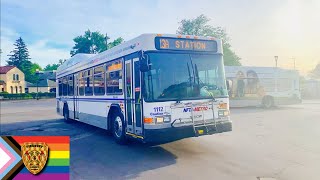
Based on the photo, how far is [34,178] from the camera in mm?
4305

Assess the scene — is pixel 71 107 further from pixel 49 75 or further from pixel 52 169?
pixel 49 75

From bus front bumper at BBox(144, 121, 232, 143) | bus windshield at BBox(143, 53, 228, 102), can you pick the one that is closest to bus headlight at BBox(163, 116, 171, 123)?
bus front bumper at BBox(144, 121, 232, 143)

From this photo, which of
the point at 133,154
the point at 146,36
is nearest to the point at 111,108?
the point at 133,154

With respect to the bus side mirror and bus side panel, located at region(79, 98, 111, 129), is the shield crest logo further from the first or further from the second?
bus side panel, located at region(79, 98, 111, 129)

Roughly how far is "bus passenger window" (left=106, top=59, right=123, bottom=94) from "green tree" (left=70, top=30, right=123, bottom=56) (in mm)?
68096

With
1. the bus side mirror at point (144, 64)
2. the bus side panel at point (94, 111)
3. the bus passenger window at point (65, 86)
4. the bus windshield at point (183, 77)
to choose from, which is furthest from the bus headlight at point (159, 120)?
the bus passenger window at point (65, 86)

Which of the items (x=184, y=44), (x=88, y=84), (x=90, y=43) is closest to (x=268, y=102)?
(x=88, y=84)

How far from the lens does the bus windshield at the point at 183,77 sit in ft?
23.4

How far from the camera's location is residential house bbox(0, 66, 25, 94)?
69.3m

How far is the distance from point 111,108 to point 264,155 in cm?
522

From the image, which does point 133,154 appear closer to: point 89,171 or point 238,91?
point 89,171

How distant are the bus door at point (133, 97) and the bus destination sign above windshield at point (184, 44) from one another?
0.90 meters

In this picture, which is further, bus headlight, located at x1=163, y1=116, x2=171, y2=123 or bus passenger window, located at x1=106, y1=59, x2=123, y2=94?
bus passenger window, located at x1=106, y1=59, x2=123, y2=94

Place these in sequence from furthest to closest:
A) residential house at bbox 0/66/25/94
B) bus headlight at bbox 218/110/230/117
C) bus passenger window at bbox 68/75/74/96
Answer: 1. residential house at bbox 0/66/25/94
2. bus passenger window at bbox 68/75/74/96
3. bus headlight at bbox 218/110/230/117
